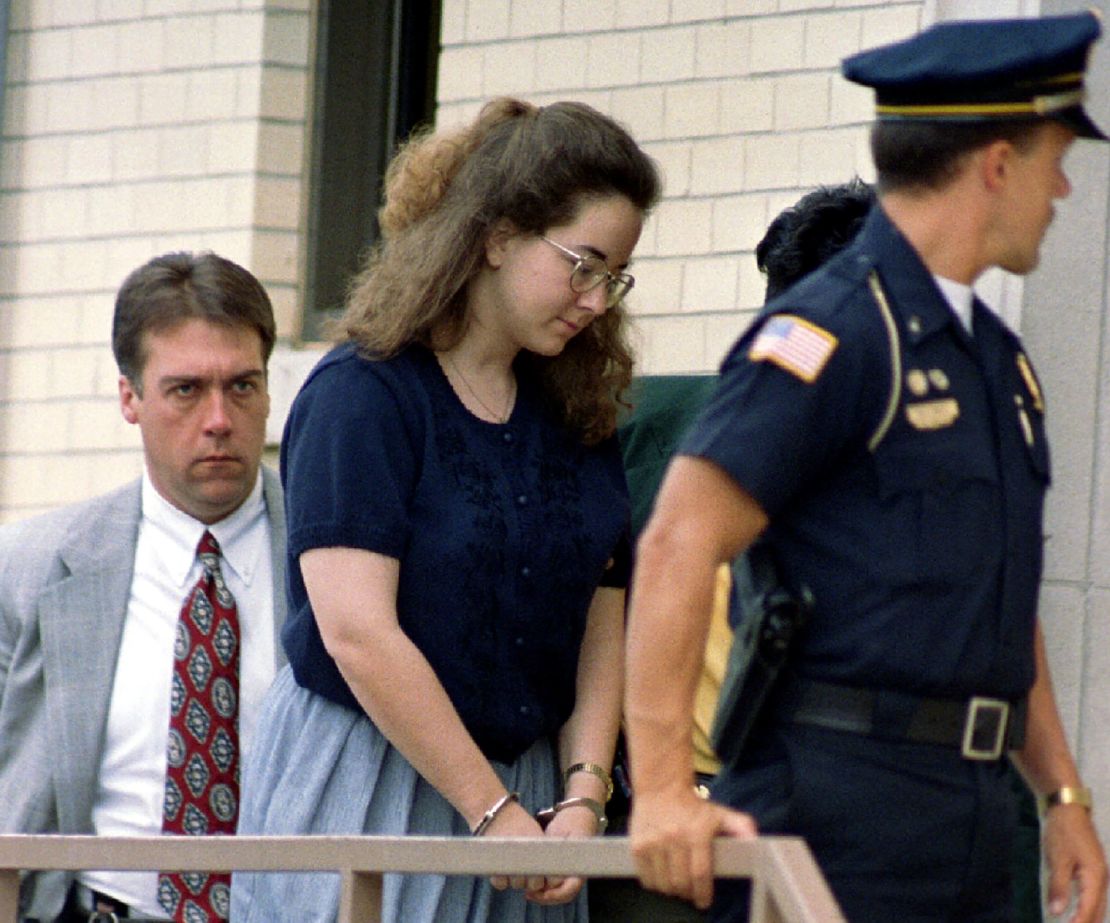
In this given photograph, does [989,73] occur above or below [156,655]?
above

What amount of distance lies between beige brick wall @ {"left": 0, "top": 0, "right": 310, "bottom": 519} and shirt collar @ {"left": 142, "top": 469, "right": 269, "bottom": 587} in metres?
2.28

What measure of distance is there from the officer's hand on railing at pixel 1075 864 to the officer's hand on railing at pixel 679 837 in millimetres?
537

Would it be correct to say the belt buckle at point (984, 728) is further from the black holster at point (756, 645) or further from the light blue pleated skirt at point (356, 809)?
the light blue pleated skirt at point (356, 809)

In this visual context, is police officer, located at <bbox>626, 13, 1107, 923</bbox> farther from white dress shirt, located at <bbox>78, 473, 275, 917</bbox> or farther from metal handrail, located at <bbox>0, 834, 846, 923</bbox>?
white dress shirt, located at <bbox>78, 473, 275, 917</bbox>

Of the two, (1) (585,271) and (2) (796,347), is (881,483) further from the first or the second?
(1) (585,271)

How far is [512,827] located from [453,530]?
17.5 inches

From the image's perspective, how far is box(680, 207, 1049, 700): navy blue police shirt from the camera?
2.93 meters

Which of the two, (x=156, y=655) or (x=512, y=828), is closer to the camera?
(x=512, y=828)

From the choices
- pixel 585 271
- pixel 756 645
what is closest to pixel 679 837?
pixel 756 645

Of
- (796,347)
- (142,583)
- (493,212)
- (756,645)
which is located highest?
(493,212)

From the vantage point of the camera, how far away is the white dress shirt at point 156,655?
→ 14.0 feet

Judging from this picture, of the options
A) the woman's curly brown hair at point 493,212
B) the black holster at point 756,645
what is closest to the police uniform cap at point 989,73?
the black holster at point 756,645

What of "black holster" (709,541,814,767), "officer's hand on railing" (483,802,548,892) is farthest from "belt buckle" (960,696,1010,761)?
"officer's hand on railing" (483,802,548,892)

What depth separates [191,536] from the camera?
448 centimetres
